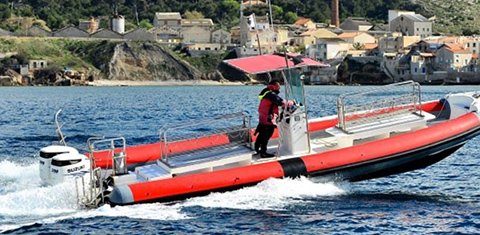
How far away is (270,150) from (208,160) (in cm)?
188

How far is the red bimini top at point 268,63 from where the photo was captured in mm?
15898

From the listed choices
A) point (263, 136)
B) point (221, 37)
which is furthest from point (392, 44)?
point (263, 136)

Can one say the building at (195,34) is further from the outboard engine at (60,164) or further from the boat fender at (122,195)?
the boat fender at (122,195)

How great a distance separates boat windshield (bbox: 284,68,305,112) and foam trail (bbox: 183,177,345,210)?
5.06 ft

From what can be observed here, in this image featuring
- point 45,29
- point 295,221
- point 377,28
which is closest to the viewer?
point 295,221

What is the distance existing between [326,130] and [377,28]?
129 m

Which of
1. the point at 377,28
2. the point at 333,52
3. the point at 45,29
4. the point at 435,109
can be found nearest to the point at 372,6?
the point at 377,28

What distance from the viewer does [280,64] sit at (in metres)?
16.2

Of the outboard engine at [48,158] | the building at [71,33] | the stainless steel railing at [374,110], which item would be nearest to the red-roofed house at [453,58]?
the building at [71,33]

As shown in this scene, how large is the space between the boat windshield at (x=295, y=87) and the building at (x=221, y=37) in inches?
4450

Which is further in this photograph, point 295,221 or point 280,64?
point 280,64

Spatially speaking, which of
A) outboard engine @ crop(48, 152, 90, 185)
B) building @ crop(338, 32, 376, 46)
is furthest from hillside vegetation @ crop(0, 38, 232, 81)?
outboard engine @ crop(48, 152, 90, 185)

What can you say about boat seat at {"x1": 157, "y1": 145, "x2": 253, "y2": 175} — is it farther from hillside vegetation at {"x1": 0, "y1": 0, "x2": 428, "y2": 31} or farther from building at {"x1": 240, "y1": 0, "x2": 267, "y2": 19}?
building at {"x1": 240, "y1": 0, "x2": 267, "y2": 19}

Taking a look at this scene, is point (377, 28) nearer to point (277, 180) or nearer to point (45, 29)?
point (45, 29)
